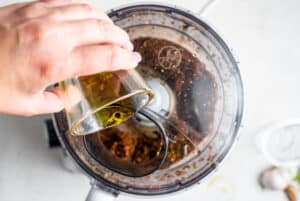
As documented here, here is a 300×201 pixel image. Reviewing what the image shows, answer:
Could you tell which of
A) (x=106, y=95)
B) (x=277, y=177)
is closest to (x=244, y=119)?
(x=277, y=177)

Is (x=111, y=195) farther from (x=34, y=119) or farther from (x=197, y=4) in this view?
(x=197, y=4)

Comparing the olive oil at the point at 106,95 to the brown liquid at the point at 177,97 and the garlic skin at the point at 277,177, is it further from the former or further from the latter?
the garlic skin at the point at 277,177

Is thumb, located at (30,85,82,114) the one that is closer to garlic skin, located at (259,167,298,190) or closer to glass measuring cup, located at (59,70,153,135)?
glass measuring cup, located at (59,70,153,135)

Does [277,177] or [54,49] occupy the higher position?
[54,49]

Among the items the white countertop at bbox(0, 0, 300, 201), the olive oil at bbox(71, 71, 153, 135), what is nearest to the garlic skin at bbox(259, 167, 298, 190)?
the white countertop at bbox(0, 0, 300, 201)

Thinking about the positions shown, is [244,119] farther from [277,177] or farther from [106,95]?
[106,95]

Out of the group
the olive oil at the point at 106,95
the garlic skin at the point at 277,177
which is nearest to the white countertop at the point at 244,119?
the garlic skin at the point at 277,177

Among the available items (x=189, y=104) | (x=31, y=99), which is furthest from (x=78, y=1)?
(x=189, y=104)
